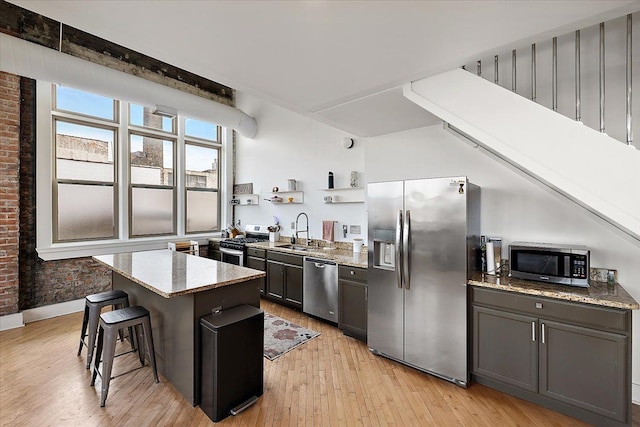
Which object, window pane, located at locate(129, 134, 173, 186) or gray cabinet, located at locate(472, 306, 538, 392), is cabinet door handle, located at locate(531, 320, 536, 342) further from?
window pane, located at locate(129, 134, 173, 186)

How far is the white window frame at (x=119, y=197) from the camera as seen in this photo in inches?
153

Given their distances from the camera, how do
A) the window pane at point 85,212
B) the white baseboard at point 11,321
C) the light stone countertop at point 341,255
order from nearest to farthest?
1. the light stone countertop at point 341,255
2. the white baseboard at point 11,321
3. the window pane at point 85,212

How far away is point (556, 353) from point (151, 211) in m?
5.99

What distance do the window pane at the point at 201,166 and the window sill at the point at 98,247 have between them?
3.91 ft

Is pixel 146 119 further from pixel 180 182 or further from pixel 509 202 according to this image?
pixel 509 202

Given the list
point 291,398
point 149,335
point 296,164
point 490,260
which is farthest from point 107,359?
point 296,164

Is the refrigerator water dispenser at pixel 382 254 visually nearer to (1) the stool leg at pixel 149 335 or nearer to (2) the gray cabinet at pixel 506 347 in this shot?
(2) the gray cabinet at pixel 506 347

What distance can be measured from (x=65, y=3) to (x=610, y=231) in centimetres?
420

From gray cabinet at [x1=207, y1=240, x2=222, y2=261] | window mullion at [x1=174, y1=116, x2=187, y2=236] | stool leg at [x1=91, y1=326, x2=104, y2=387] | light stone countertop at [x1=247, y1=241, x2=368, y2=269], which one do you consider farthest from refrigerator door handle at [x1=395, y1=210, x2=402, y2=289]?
window mullion at [x1=174, y1=116, x2=187, y2=236]

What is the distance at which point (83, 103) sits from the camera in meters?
4.41

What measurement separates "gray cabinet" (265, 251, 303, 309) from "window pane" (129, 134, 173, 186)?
271cm

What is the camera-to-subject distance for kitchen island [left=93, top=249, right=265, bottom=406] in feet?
7.09

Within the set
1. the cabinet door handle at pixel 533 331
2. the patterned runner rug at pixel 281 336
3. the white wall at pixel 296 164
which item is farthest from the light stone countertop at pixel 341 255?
the cabinet door handle at pixel 533 331

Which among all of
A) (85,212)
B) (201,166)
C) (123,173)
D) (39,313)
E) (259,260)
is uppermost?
(201,166)
